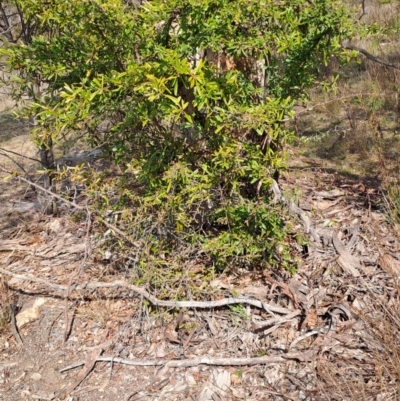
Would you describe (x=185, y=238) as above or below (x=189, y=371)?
above

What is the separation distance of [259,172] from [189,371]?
1352 millimetres

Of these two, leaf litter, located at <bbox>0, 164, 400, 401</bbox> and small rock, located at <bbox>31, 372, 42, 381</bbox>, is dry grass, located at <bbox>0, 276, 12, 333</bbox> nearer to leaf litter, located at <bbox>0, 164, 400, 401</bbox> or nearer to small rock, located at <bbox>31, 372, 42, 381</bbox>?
leaf litter, located at <bbox>0, 164, 400, 401</bbox>

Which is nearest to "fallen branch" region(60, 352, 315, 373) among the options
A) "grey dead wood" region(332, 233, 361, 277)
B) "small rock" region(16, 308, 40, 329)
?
"small rock" region(16, 308, 40, 329)

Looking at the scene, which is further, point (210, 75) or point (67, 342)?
point (67, 342)

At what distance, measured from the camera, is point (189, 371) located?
10.5 ft

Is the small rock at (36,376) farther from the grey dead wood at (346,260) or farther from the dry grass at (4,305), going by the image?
the grey dead wood at (346,260)

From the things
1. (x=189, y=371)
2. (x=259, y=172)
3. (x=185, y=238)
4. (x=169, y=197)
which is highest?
(x=259, y=172)

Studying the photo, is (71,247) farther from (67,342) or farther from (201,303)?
(201,303)

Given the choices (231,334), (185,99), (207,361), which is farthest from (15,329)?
(185,99)

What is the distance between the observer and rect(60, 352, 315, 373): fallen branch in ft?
10.1

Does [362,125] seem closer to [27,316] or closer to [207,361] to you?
[207,361]

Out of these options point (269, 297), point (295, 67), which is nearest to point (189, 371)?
point (269, 297)

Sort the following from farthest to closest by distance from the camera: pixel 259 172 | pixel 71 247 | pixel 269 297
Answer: pixel 71 247 < pixel 269 297 < pixel 259 172

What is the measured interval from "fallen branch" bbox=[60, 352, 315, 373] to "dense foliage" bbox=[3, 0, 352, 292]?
0.66 meters
